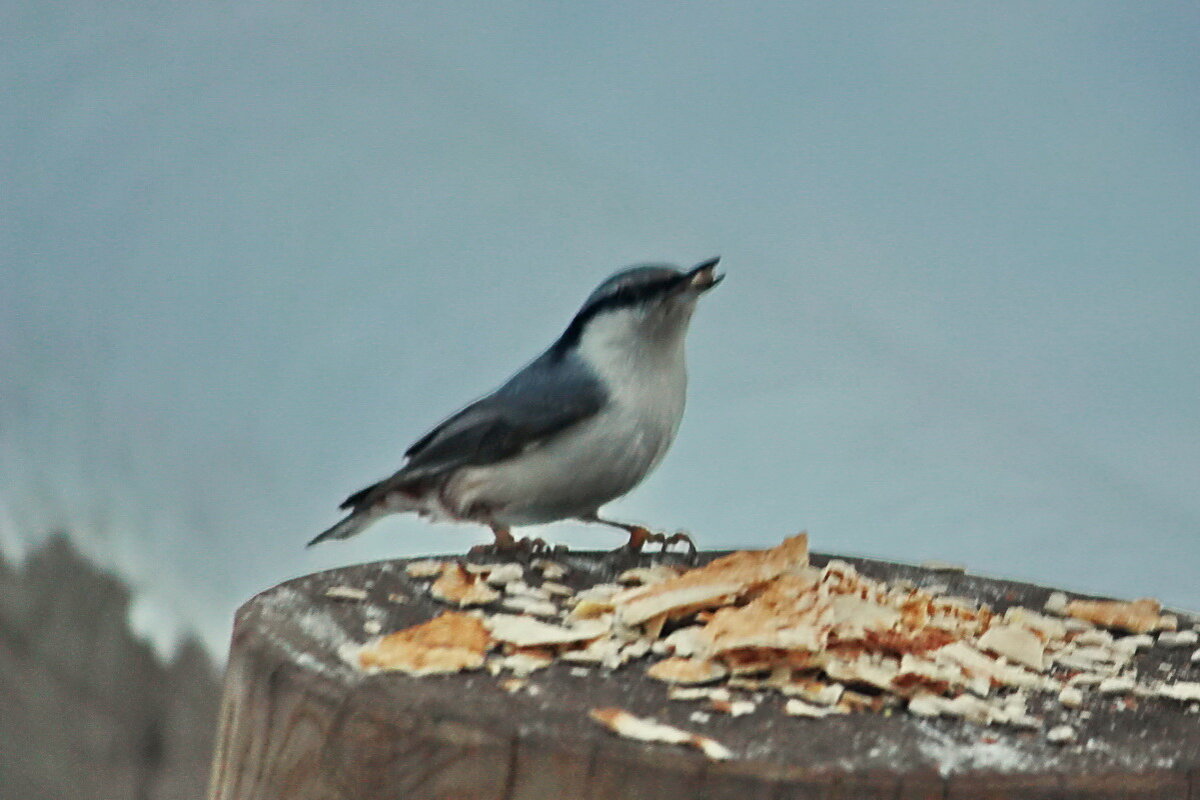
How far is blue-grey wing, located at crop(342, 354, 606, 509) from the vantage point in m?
2.10

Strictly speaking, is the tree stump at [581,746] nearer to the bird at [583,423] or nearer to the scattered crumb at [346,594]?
the scattered crumb at [346,594]

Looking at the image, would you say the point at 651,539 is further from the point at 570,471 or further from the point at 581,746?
the point at 581,746

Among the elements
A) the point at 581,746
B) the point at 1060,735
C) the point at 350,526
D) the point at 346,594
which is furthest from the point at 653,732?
the point at 350,526

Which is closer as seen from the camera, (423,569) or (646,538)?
(423,569)

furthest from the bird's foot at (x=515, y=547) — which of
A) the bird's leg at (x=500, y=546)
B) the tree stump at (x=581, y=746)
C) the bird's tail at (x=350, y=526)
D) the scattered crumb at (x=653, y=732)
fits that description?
the scattered crumb at (x=653, y=732)

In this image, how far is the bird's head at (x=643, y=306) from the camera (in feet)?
6.84

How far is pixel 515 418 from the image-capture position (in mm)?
2111

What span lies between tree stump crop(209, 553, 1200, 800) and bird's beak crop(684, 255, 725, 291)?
2.24ft

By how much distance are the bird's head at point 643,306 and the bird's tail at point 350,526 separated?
1.44ft

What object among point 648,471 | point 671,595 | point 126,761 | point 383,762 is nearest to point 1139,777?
point 671,595

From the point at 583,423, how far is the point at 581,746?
0.86 m

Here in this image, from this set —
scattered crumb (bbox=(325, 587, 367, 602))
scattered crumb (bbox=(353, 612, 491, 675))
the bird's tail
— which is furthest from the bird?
scattered crumb (bbox=(353, 612, 491, 675))

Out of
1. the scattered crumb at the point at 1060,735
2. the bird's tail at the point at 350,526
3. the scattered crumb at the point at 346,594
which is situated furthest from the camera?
the bird's tail at the point at 350,526

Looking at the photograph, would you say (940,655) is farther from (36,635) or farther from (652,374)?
(36,635)
